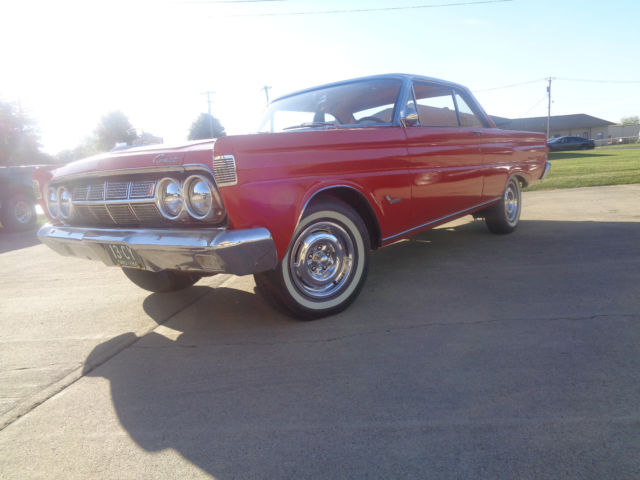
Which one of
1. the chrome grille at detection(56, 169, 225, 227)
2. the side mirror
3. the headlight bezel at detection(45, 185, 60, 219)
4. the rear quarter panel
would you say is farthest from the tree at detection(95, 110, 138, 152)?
the side mirror

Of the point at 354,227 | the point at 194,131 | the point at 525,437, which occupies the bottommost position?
the point at 525,437

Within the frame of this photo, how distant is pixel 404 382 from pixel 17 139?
44.5 metres

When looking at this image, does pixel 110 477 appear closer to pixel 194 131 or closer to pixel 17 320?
pixel 17 320

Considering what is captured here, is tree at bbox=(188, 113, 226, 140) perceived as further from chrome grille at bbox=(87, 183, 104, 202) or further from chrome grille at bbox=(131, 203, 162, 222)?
chrome grille at bbox=(131, 203, 162, 222)

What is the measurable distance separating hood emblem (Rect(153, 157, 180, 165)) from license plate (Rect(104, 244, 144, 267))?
0.52m

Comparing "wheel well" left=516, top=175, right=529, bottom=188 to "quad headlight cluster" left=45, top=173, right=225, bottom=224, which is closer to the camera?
"quad headlight cluster" left=45, top=173, right=225, bottom=224

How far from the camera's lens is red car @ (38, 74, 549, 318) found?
2.40 meters

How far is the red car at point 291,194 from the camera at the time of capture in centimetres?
240

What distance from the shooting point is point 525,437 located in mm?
1656

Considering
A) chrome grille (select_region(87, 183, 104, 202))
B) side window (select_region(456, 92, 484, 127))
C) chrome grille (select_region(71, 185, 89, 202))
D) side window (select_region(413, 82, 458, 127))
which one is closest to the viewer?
chrome grille (select_region(87, 183, 104, 202))

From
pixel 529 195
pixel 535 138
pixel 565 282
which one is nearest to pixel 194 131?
pixel 529 195

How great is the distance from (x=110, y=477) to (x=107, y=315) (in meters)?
1.99

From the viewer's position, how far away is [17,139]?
3784cm

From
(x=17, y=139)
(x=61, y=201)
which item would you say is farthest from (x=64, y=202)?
(x=17, y=139)
